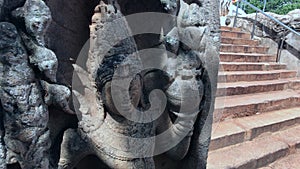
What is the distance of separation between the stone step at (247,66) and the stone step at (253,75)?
8 centimetres

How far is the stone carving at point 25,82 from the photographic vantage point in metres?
0.57

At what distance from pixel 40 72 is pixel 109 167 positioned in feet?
1.19

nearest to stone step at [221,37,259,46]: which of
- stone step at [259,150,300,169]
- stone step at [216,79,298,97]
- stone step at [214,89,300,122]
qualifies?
stone step at [216,79,298,97]

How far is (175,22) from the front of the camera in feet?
3.12

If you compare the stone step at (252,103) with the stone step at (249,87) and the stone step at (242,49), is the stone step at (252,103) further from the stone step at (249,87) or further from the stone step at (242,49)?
the stone step at (242,49)

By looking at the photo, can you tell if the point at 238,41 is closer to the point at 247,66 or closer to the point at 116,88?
the point at 247,66

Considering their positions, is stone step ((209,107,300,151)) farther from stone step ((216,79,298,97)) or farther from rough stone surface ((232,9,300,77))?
rough stone surface ((232,9,300,77))

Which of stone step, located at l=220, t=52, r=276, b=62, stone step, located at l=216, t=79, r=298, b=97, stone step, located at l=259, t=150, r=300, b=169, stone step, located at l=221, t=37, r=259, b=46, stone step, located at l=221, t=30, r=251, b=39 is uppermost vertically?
stone step, located at l=221, t=30, r=251, b=39

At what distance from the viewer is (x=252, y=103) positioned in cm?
275

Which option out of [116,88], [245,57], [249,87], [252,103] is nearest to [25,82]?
[116,88]

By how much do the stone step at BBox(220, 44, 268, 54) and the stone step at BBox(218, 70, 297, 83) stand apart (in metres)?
0.46

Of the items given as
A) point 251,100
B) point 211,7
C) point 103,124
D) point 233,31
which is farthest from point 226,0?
point 103,124

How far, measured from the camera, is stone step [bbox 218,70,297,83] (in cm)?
312

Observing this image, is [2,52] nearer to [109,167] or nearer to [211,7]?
[109,167]
